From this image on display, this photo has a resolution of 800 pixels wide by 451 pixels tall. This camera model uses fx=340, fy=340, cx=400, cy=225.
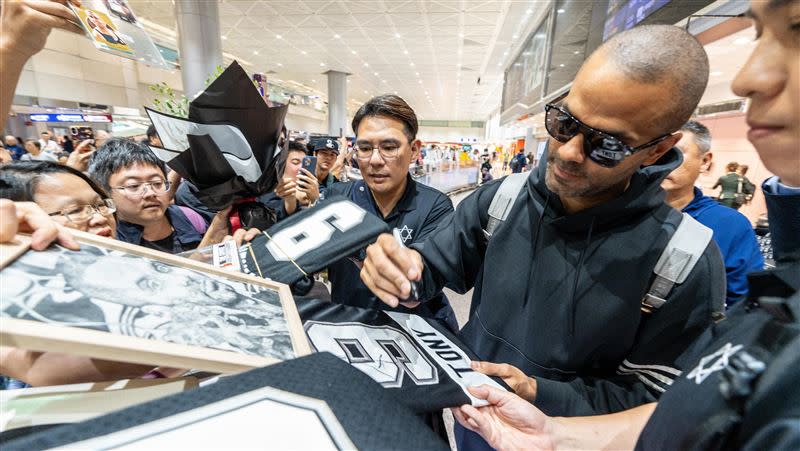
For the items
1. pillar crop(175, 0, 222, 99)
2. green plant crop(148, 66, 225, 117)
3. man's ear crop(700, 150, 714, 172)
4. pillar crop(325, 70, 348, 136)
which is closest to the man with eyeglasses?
green plant crop(148, 66, 225, 117)

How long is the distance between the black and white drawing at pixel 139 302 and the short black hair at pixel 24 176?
74 centimetres

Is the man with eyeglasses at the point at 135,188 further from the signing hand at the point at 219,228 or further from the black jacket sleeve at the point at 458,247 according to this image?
the black jacket sleeve at the point at 458,247

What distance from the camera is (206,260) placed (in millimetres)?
1040

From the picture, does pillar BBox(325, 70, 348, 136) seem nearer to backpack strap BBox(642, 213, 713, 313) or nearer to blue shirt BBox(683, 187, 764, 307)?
blue shirt BBox(683, 187, 764, 307)

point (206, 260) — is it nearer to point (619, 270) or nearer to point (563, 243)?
point (563, 243)

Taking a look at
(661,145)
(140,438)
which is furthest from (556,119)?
(140,438)

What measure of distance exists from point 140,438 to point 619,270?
3.54ft

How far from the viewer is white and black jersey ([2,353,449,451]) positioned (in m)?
0.36

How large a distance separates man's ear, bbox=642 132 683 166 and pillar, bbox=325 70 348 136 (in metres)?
16.5

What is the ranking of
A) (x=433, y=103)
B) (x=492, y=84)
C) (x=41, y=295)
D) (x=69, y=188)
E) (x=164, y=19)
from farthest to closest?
(x=433, y=103), (x=492, y=84), (x=164, y=19), (x=69, y=188), (x=41, y=295)

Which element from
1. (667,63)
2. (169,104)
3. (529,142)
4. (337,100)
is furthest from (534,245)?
(529,142)

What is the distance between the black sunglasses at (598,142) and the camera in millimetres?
934

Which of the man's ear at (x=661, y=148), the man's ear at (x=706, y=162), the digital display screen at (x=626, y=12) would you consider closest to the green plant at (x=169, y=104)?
the man's ear at (x=661, y=148)

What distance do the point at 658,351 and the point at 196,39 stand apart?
863cm
